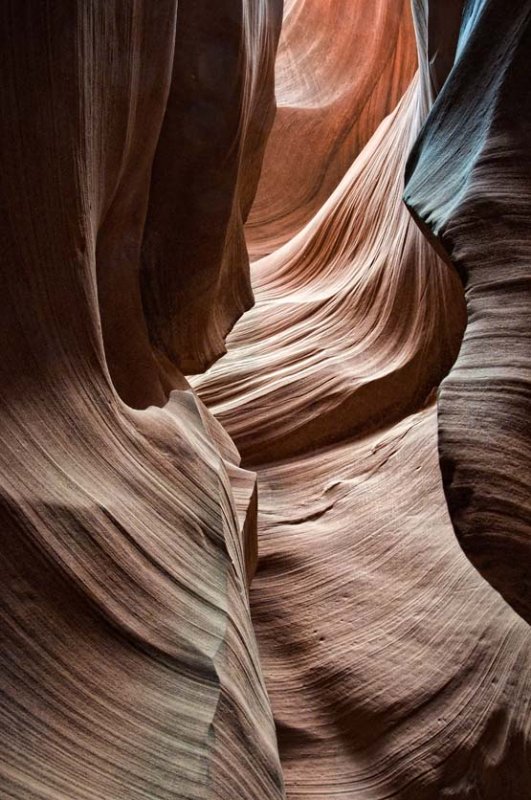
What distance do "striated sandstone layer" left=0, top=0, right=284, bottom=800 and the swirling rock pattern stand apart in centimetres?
32

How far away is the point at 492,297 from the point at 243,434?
1120 mm

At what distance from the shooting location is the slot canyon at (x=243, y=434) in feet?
2.81

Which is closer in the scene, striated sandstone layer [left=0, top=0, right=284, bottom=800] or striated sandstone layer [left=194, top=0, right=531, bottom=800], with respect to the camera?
striated sandstone layer [left=0, top=0, right=284, bottom=800]

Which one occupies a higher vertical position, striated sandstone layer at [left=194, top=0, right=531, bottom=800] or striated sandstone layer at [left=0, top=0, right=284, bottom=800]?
striated sandstone layer at [left=0, top=0, right=284, bottom=800]

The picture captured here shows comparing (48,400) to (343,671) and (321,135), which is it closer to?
(343,671)

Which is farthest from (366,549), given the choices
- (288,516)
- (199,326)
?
(199,326)

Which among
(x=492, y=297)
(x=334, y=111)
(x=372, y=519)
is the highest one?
(x=492, y=297)

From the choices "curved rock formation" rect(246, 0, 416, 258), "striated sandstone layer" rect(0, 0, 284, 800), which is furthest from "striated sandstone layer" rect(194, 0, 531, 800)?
"curved rock formation" rect(246, 0, 416, 258)

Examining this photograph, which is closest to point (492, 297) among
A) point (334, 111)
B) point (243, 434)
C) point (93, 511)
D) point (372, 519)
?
point (93, 511)

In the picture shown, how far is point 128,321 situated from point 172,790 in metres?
0.77

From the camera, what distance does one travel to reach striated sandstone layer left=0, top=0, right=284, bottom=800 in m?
0.81

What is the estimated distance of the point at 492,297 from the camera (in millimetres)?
1042

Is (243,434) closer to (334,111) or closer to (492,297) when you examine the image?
(492,297)

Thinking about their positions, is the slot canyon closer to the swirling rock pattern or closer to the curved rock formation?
the swirling rock pattern
